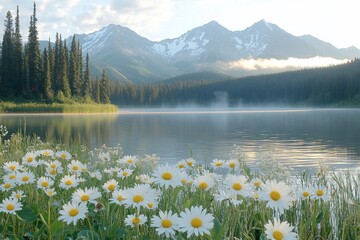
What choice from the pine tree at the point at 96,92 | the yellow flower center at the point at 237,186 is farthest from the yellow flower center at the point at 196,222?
the pine tree at the point at 96,92

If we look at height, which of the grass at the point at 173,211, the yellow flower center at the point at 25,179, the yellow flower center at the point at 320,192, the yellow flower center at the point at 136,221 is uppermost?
the yellow flower center at the point at 25,179

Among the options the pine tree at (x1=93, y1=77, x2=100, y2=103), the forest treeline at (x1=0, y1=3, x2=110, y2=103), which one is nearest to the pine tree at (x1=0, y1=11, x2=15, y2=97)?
the forest treeline at (x1=0, y1=3, x2=110, y2=103)

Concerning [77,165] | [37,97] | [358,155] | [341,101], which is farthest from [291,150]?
[341,101]

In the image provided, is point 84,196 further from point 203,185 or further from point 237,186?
point 237,186

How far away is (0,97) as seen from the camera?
73250 millimetres

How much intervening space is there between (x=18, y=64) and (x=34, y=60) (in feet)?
10.1

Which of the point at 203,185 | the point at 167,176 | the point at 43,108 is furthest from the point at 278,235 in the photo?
the point at 43,108

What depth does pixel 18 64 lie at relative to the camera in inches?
3142

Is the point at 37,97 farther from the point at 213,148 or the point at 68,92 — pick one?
the point at 213,148

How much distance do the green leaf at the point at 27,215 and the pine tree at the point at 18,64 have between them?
78.2 meters

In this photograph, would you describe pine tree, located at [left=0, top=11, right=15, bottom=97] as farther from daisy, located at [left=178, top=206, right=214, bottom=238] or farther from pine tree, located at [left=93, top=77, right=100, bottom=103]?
daisy, located at [left=178, top=206, right=214, bottom=238]

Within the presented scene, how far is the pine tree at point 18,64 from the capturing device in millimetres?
77000

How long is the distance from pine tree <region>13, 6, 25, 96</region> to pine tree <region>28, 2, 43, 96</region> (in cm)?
152

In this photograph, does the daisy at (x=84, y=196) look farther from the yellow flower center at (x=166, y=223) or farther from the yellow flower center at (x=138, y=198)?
the yellow flower center at (x=166, y=223)
